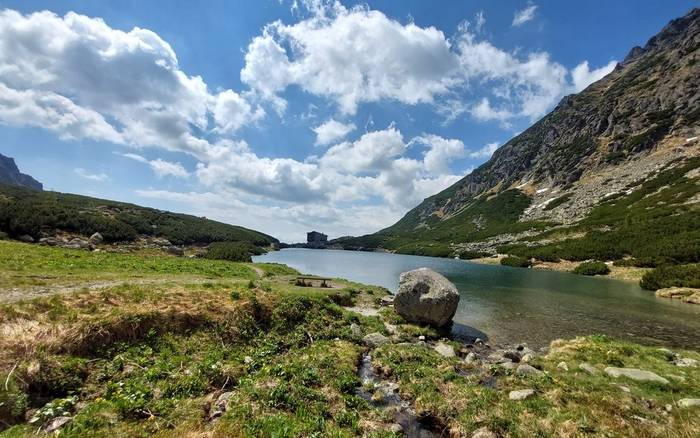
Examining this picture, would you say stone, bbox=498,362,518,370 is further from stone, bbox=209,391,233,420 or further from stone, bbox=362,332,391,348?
stone, bbox=209,391,233,420

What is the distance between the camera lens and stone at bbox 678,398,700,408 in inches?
485

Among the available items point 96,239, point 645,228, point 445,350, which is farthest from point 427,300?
point 645,228

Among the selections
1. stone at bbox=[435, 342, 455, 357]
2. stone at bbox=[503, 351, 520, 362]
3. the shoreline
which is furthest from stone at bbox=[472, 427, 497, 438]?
the shoreline

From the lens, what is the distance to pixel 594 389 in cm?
1395

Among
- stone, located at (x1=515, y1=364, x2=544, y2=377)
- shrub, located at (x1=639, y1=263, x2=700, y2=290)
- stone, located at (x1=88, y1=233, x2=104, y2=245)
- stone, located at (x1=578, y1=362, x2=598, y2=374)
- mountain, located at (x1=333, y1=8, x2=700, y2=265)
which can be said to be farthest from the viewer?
mountain, located at (x1=333, y1=8, x2=700, y2=265)

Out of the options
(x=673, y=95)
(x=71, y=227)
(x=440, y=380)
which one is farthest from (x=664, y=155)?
(x=71, y=227)

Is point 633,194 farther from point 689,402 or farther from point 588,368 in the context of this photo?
point 689,402

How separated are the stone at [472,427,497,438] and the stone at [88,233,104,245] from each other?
83007 mm

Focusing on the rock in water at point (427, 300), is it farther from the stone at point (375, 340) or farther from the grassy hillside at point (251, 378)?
the stone at point (375, 340)

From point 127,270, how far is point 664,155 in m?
195

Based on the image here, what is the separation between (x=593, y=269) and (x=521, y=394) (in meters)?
76.0

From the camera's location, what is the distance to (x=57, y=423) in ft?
29.1

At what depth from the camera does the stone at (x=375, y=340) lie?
20.6 m

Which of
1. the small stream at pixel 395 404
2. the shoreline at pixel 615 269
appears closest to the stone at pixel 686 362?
the small stream at pixel 395 404
